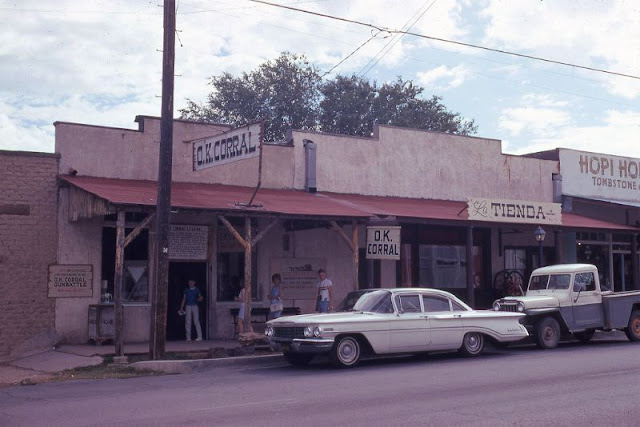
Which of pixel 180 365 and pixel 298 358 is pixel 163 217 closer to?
pixel 180 365

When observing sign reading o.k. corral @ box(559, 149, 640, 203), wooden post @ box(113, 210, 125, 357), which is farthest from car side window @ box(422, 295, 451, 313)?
sign reading o.k. corral @ box(559, 149, 640, 203)

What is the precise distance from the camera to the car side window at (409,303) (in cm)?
1533

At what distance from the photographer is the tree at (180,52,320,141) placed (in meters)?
46.8

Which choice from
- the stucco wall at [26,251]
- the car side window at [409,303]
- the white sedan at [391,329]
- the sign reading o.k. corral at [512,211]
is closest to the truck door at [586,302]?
the white sedan at [391,329]

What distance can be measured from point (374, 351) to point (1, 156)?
389 inches

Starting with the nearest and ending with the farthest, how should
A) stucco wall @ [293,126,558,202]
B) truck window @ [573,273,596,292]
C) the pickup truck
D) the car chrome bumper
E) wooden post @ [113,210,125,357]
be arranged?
the car chrome bumper
wooden post @ [113,210,125,357]
the pickup truck
truck window @ [573,273,596,292]
stucco wall @ [293,126,558,202]

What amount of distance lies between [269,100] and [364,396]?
37735 mm

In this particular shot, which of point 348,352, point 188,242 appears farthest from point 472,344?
point 188,242

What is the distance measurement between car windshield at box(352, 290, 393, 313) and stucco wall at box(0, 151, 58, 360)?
25.0ft

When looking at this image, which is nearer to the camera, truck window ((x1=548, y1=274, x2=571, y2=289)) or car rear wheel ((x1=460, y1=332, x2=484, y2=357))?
car rear wheel ((x1=460, y1=332, x2=484, y2=357))

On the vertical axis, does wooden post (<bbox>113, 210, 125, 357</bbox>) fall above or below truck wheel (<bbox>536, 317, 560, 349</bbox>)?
above

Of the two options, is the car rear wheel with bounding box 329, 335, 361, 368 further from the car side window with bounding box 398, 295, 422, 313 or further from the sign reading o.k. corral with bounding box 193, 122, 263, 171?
the sign reading o.k. corral with bounding box 193, 122, 263, 171

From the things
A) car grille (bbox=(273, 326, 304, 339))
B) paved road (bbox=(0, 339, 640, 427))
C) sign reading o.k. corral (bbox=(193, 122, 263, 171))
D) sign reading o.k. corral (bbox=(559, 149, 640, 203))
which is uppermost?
sign reading o.k. corral (bbox=(559, 149, 640, 203))

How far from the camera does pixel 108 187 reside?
57.8ft
